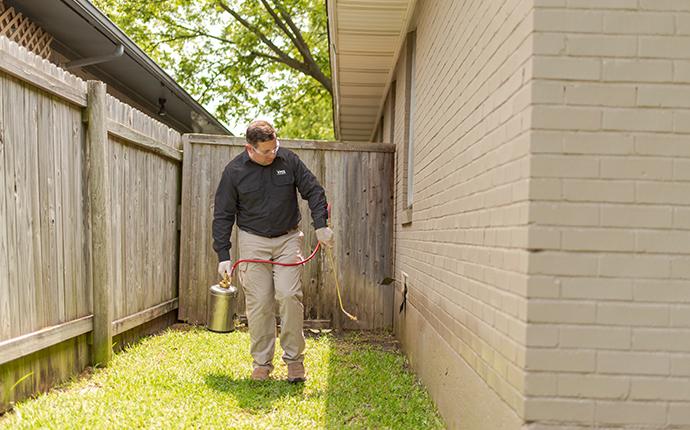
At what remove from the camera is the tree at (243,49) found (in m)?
18.7

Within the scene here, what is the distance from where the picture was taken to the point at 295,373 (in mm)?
4906

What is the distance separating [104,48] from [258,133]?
12.3 feet

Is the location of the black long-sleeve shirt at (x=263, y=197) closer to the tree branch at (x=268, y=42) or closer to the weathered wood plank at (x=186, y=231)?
the weathered wood plank at (x=186, y=231)

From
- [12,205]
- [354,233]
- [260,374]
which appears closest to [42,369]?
[12,205]

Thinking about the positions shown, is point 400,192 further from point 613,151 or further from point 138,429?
point 613,151

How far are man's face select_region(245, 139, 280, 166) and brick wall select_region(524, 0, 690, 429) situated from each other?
2.82 meters

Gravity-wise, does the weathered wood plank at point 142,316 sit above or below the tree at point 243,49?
below

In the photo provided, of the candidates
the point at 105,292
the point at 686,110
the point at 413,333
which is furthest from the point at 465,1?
the point at 105,292

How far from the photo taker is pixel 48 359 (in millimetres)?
4223

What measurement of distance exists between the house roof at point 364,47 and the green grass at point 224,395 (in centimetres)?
319

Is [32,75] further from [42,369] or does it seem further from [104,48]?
[104,48]

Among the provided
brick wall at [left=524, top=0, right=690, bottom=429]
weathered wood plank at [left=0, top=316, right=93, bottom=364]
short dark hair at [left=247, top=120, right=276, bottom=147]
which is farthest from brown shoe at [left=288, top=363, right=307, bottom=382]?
brick wall at [left=524, top=0, right=690, bottom=429]

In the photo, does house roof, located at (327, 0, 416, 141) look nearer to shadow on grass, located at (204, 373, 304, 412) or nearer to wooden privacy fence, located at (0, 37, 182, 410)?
wooden privacy fence, located at (0, 37, 182, 410)

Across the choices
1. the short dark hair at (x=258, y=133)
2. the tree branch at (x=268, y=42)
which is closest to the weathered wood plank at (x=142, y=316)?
the short dark hair at (x=258, y=133)
